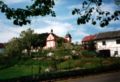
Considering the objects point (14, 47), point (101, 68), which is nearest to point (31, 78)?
point (101, 68)

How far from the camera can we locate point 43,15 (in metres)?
14.7

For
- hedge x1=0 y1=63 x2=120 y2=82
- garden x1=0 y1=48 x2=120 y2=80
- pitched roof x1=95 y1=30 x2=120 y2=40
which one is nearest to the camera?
hedge x1=0 y1=63 x2=120 y2=82

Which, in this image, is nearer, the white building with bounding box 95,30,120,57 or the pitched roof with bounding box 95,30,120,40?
the white building with bounding box 95,30,120,57

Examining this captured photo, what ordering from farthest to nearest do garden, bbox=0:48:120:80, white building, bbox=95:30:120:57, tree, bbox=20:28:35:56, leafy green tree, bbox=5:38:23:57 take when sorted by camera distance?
tree, bbox=20:28:35:56 → leafy green tree, bbox=5:38:23:57 → white building, bbox=95:30:120:57 → garden, bbox=0:48:120:80

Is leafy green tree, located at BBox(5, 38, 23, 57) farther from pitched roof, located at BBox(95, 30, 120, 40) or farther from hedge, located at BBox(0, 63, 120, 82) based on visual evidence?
hedge, located at BBox(0, 63, 120, 82)

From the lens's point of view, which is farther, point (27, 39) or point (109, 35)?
point (27, 39)

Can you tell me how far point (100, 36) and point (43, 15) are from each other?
226ft

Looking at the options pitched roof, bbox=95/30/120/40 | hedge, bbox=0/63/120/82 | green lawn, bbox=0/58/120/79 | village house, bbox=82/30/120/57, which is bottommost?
hedge, bbox=0/63/120/82

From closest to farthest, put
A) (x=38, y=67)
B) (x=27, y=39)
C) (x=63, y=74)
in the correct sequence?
(x=63, y=74) → (x=38, y=67) → (x=27, y=39)

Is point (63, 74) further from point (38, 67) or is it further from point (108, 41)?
point (108, 41)

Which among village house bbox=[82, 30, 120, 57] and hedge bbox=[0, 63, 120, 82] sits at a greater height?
village house bbox=[82, 30, 120, 57]

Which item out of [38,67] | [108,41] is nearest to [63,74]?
[38,67]

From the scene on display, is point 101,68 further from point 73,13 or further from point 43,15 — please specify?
point 43,15

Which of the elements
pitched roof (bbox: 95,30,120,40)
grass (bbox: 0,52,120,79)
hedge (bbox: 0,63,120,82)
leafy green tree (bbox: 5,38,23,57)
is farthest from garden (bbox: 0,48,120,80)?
pitched roof (bbox: 95,30,120,40)
